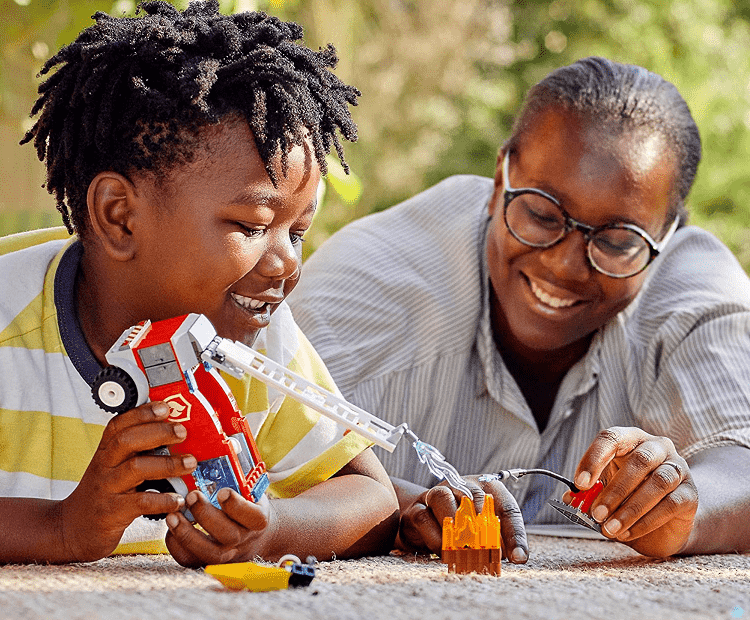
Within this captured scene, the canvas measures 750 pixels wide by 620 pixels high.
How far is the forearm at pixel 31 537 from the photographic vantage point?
49.1 inches

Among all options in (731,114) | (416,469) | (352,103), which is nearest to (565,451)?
(416,469)

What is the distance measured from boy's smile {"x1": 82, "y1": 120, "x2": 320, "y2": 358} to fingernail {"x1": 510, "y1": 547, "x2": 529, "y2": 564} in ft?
1.56

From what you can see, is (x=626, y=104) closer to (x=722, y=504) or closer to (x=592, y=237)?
(x=592, y=237)

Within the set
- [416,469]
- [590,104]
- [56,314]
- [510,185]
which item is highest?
[590,104]

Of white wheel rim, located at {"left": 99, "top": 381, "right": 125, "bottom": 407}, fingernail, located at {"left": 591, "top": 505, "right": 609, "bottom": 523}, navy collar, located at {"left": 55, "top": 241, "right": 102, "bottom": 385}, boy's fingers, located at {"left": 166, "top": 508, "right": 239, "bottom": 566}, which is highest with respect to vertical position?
navy collar, located at {"left": 55, "top": 241, "right": 102, "bottom": 385}

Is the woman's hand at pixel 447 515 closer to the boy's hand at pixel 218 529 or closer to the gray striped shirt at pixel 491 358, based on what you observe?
the boy's hand at pixel 218 529

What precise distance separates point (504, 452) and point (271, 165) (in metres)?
0.93

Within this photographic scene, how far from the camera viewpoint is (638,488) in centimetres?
145

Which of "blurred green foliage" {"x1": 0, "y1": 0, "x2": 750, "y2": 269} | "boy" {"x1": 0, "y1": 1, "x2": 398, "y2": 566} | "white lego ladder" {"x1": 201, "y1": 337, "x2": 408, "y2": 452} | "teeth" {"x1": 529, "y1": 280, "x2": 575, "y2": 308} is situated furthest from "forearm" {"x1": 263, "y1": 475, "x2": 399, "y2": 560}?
"blurred green foliage" {"x1": 0, "y1": 0, "x2": 750, "y2": 269}

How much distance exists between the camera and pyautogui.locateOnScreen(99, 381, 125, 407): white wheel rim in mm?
1170

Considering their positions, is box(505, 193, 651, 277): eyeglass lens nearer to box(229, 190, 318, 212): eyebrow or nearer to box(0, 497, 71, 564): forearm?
box(229, 190, 318, 212): eyebrow

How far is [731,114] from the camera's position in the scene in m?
4.49

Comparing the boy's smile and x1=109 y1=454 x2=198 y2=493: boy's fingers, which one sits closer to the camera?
x1=109 y1=454 x2=198 y2=493: boy's fingers

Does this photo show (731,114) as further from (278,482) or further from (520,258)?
(278,482)
